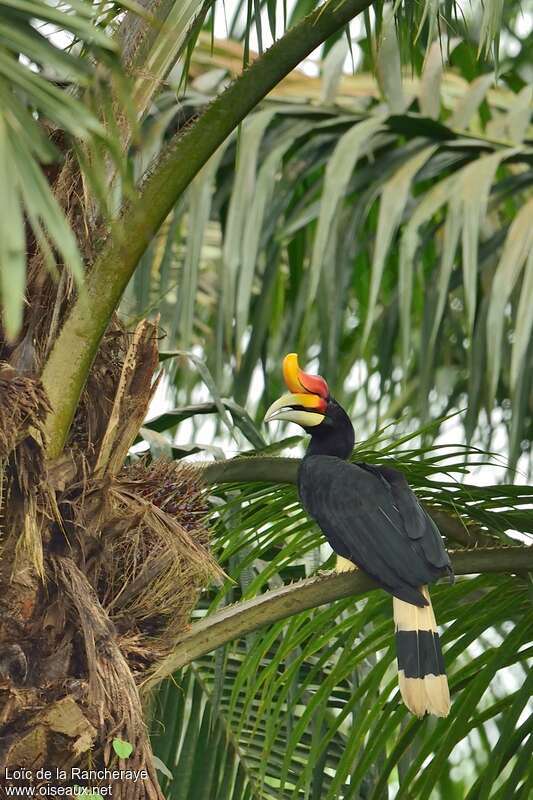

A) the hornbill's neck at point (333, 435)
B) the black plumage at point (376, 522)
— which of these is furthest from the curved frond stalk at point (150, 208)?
the hornbill's neck at point (333, 435)

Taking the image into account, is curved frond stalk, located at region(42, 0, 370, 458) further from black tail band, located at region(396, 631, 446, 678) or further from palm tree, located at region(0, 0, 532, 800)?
black tail band, located at region(396, 631, 446, 678)

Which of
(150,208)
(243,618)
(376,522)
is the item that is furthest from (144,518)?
(376,522)

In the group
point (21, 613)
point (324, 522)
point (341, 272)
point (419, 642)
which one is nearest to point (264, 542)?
point (324, 522)

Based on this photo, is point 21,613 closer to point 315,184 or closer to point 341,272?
point 341,272

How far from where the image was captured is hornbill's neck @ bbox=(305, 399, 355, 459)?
9.52 feet

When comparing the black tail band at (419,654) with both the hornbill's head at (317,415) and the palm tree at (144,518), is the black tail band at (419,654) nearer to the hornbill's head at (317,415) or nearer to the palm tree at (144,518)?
the palm tree at (144,518)

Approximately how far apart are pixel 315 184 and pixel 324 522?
2.22m

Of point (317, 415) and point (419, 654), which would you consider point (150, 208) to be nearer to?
point (419, 654)

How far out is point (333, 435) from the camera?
293 centimetres

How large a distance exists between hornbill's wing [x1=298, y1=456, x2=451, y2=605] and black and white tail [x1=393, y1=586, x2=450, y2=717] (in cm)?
3

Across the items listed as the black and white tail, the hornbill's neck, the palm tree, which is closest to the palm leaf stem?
the palm tree

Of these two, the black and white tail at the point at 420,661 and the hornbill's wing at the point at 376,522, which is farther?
the hornbill's wing at the point at 376,522

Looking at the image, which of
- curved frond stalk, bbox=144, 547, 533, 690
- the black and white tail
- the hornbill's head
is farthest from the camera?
the hornbill's head

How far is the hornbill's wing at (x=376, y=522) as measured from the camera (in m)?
2.27
